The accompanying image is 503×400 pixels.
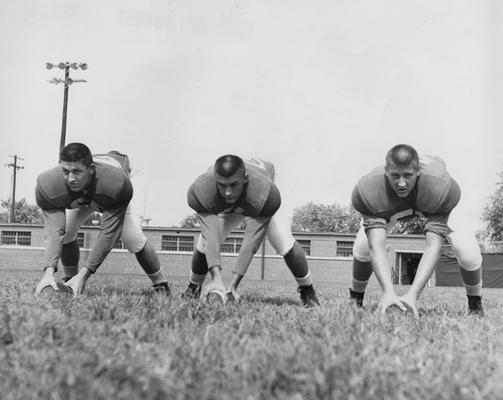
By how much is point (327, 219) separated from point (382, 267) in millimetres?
90401

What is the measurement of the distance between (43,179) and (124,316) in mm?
2702

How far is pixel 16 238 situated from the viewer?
155ft

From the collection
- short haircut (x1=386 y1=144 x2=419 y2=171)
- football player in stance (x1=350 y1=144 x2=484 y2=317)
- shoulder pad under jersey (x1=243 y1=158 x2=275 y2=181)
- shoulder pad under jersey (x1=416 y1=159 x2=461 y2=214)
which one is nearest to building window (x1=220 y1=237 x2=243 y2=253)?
shoulder pad under jersey (x1=243 y1=158 x2=275 y2=181)

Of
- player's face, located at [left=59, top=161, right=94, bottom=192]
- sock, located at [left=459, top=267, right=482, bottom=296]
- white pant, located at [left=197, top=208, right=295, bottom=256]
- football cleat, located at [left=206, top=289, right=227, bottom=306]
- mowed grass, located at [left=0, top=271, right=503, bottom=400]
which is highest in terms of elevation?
player's face, located at [left=59, top=161, right=94, bottom=192]

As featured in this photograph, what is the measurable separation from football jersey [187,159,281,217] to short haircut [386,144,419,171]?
1.40m

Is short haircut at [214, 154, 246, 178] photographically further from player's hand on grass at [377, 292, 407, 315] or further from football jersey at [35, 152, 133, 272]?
player's hand on grass at [377, 292, 407, 315]

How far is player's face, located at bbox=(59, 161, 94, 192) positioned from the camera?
234 inches

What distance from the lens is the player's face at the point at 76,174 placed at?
19.5 feet

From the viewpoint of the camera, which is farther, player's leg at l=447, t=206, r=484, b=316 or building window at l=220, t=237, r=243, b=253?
building window at l=220, t=237, r=243, b=253

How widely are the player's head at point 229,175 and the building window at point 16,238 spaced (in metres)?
44.7

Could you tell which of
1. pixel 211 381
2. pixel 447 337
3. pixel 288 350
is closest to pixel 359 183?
pixel 447 337

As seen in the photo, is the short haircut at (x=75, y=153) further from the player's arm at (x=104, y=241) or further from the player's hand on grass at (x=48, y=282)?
the player's hand on grass at (x=48, y=282)

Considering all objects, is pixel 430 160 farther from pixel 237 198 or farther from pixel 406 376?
pixel 406 376

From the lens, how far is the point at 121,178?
6.52 metres
